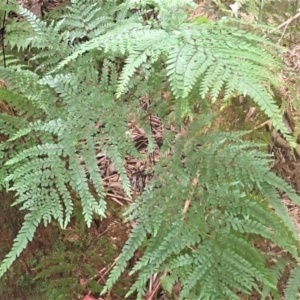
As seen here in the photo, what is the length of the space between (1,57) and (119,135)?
0.86m

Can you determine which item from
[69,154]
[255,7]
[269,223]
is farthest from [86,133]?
[255,7]

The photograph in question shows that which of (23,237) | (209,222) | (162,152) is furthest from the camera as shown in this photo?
(162,152)

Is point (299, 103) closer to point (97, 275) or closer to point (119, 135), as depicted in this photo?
point (119, 135)

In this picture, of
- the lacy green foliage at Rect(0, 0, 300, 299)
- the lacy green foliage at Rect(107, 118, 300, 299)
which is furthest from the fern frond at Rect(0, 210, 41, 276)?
the lacy green foliage at Rect(107, 118, 300, 299)

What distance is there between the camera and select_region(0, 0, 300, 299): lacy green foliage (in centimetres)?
162

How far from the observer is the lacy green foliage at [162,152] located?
1.62 m

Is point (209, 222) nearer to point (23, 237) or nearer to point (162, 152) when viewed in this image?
point (162, 152)

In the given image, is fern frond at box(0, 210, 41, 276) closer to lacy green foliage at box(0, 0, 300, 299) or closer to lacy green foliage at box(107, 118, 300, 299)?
lacy green foliage at box(0, 0, 300, 299)

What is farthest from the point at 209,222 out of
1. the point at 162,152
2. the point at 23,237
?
the point at 23,237

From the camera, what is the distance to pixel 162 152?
6.25 ft

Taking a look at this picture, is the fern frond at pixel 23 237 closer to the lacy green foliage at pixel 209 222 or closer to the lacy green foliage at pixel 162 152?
the lacy green foliage at pixel 162 152

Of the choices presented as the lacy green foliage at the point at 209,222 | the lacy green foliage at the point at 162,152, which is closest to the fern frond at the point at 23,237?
the lacy green foliage at the point at 162,152

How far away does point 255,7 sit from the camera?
7.89 ft

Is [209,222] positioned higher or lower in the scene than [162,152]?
lower
